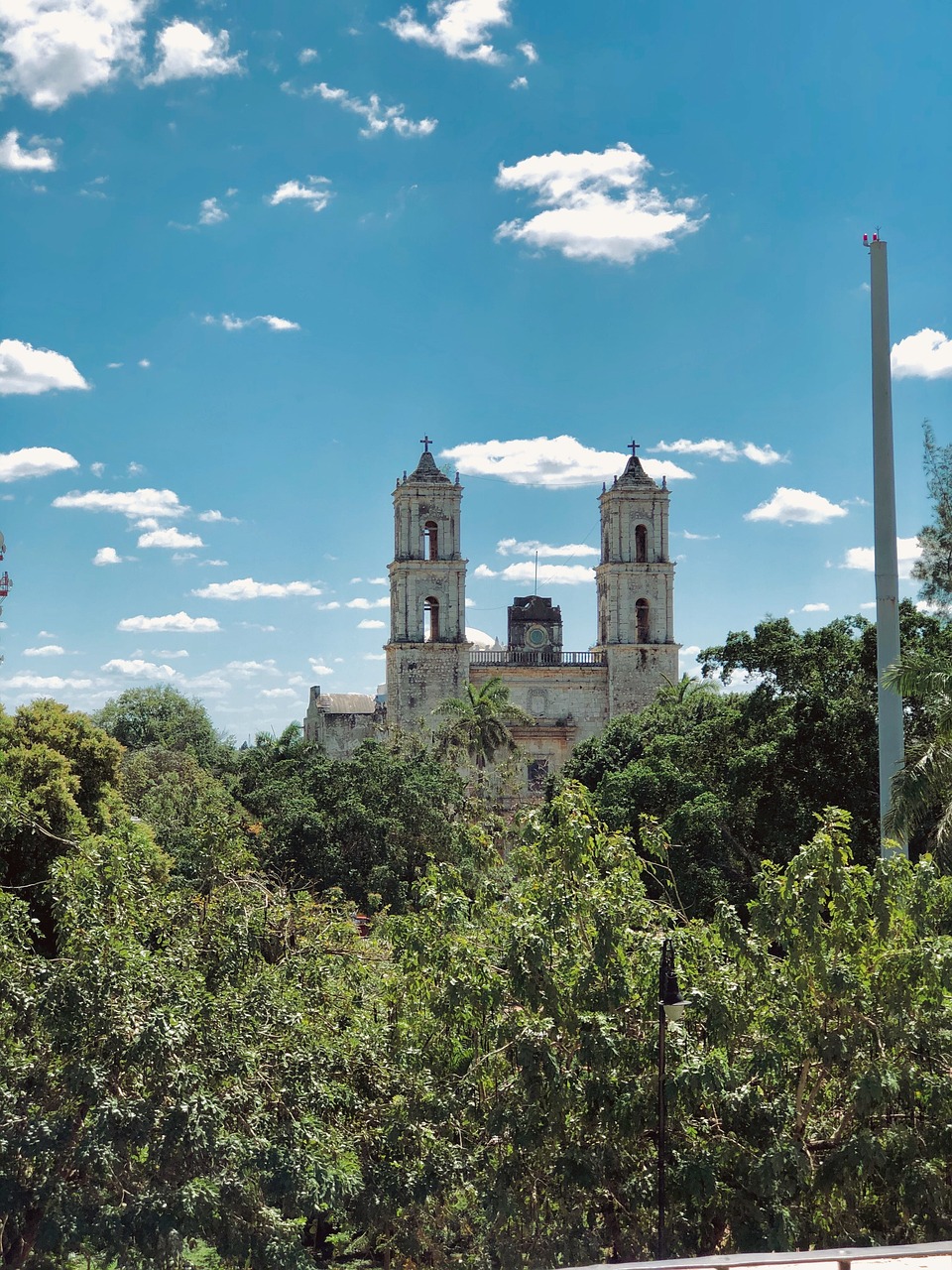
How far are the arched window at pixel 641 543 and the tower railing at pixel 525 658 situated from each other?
4469 millimetres

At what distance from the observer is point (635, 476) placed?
51.1 meters

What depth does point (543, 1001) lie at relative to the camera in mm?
9148

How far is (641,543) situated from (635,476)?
266cm

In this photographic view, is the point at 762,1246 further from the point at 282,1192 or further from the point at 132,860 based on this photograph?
the point at 132,860

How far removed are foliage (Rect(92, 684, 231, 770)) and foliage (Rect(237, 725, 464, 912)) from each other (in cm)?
2895

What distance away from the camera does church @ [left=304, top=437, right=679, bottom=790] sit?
47.8m

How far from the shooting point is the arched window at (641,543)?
2012 inches

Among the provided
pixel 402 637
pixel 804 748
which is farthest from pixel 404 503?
pixel 804 748

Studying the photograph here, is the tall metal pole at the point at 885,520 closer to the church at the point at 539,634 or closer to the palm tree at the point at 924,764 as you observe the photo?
the palm tree at the point at 924,764

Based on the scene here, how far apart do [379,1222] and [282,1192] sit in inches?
37.8

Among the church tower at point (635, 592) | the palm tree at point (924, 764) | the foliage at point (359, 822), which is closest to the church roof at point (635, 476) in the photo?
the church tower at point (635, 592)

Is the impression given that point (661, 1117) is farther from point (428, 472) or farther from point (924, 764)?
point (428, 472)

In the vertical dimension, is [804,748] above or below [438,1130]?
above

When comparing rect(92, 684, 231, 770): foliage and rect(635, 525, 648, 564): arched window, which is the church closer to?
rect(635, 525, 648, 564): arched window
